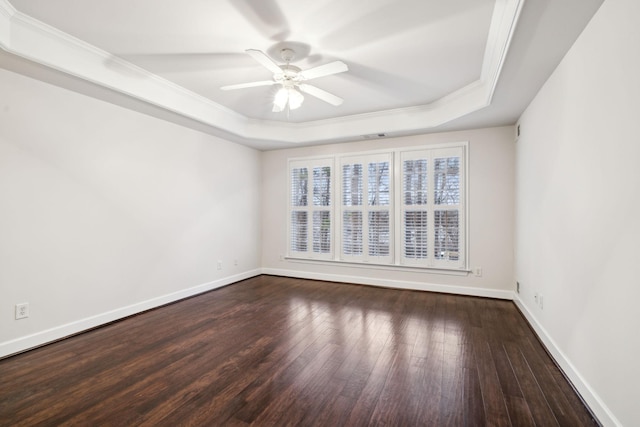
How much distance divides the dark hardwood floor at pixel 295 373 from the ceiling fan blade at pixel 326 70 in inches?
95.7

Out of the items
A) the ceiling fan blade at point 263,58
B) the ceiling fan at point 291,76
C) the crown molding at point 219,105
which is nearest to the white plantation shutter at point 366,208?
the crown molding at point 219,105

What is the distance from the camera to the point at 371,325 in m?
3.20

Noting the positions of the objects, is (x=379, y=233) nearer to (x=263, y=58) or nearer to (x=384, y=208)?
(x=384, y=208)

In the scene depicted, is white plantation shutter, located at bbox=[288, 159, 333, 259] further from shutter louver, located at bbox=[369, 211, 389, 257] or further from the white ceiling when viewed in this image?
the white ceiling

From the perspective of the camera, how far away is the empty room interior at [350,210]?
5.91 ft

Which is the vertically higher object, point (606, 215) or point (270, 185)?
point (270, 185)

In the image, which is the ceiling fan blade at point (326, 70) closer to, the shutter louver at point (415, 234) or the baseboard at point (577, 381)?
the shutter louver at point (415, 234)

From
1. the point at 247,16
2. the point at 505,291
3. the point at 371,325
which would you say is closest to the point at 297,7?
the point at 247,16

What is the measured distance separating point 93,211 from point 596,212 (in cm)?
431

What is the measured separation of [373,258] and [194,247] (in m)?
2.78

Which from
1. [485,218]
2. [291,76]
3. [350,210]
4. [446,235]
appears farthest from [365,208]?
[291,76]

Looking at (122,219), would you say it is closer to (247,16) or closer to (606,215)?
(247,16)

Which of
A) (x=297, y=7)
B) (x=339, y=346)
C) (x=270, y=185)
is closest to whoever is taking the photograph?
(x=297, y=7)

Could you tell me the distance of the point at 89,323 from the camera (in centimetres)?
309
